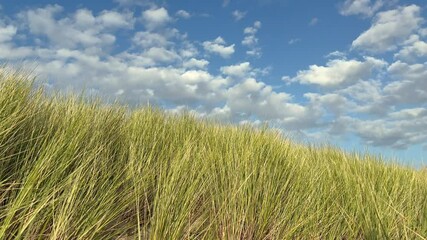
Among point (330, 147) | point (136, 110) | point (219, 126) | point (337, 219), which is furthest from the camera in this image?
point (330, 147)

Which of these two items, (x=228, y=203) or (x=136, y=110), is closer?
(x=228, y=203)

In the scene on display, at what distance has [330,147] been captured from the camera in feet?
27.3

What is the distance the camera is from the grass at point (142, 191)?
290 cm

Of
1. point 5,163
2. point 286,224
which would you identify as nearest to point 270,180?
point 286,224

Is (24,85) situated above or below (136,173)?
above

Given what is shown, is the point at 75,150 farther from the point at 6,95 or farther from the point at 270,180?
the point at 270,180

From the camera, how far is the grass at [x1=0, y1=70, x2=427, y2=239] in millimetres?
2900

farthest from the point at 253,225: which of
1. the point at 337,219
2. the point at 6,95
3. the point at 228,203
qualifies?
the point at 6,95

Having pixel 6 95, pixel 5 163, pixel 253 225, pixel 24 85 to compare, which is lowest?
pixel 253 225

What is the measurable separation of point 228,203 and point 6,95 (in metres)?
2.14

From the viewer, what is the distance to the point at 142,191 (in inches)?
151

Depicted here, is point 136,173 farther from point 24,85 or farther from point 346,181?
point 346,181

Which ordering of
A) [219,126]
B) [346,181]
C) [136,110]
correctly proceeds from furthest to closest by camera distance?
[219,126] < [136,110] < [346,181]

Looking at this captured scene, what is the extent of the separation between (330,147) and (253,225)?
5.25 metres
